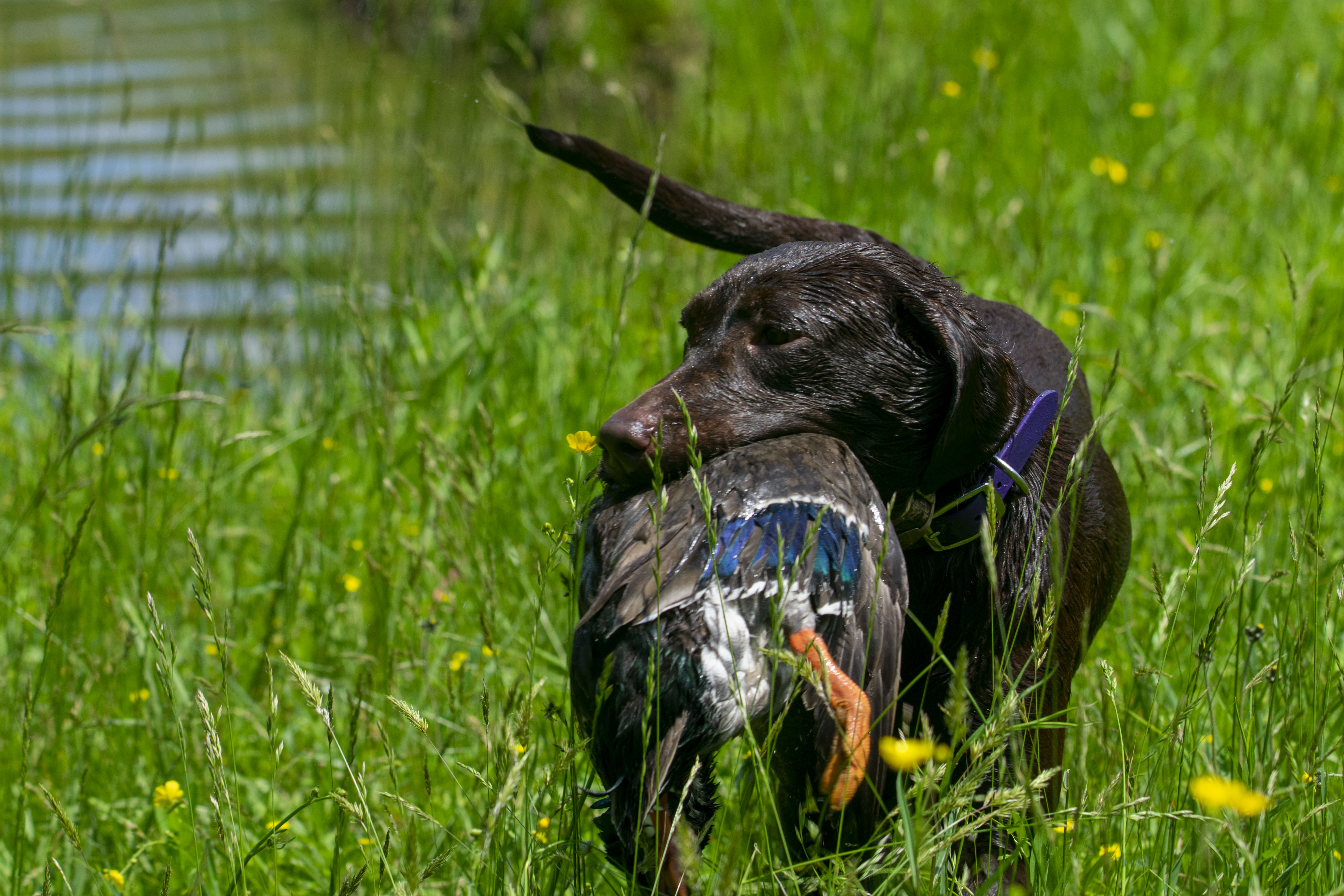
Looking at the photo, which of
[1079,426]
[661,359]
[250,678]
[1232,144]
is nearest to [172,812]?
[250,678]

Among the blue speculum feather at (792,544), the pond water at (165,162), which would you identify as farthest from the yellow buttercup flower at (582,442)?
the pond water at (165,162)

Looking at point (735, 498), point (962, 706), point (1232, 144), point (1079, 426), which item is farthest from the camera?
point (1232, 144)

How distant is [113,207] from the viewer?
11.7ft

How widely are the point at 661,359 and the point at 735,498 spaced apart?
5.94ft

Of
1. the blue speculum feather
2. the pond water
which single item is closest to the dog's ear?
the blue speculum feather

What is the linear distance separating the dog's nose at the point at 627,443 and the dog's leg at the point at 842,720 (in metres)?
0.35

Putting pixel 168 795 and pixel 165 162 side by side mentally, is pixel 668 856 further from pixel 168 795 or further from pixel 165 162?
pixel 165 162

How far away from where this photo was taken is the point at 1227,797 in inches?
42.3

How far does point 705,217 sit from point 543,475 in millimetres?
1024

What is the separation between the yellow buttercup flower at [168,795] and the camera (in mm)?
2176

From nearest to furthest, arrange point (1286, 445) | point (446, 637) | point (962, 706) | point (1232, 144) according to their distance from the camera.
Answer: point (962, 706) < point (446, 637) < point (1286, 445) < point (1232, 144)

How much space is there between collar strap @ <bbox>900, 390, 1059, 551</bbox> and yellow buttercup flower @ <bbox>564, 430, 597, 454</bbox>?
499 mm

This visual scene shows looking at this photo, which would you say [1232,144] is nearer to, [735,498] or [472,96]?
[472,96]

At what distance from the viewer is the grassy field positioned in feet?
5.71
